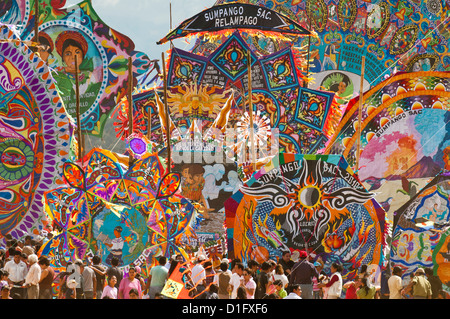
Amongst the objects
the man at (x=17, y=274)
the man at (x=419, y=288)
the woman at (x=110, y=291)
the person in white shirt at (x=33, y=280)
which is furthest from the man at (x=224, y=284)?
the man at (x=17, y=274)

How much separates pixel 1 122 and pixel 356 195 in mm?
7257

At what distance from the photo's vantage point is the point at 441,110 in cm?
2539

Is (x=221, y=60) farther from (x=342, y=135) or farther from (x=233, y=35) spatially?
(x=342, y=135)

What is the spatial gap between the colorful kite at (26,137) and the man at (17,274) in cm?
395

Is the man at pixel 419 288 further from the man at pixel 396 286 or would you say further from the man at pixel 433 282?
the man at pixel 433 282

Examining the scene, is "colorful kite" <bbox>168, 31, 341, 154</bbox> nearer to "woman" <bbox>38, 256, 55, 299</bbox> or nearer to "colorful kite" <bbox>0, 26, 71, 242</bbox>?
"colorful kite" <bbox>0, 26, 71, 242</bbox>

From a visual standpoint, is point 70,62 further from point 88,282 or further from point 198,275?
point 198,275

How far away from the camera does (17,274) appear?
579 inches

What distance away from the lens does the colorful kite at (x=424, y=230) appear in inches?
659

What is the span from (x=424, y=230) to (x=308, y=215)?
2.10m

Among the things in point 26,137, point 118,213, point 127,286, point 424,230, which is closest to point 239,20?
point 26,137

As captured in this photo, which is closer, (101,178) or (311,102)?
(101,178)
